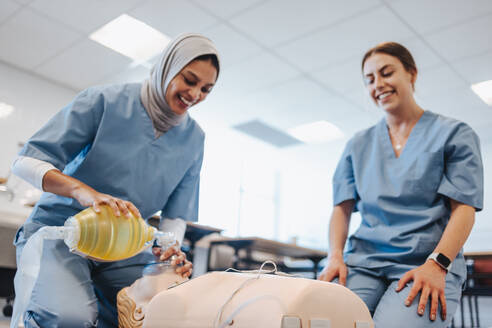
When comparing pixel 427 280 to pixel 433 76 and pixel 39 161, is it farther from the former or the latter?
pixel 433 76

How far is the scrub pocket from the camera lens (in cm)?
132

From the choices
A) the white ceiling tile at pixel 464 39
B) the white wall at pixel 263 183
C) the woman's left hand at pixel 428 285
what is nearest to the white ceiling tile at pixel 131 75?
the white wall at pixel 263 183

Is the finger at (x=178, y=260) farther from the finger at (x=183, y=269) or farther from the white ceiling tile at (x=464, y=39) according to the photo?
the white ceiling tile at (x=464, y=39)

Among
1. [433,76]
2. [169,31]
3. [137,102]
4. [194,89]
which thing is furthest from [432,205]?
[433,76]

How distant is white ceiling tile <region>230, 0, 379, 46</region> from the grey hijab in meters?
2.00

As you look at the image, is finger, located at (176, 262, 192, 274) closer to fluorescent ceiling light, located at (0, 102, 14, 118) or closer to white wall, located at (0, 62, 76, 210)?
white wall, located at (0, 62, 76, 210)

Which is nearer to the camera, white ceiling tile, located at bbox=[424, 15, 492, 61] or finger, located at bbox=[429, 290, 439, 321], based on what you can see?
finger, located at bbox=[429, 290, 439, 321]

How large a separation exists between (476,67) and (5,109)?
4.55 meters

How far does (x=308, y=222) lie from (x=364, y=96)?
131 inches

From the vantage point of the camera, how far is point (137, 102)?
136 cm

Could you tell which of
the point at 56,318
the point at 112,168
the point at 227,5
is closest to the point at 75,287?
the point at 56,318

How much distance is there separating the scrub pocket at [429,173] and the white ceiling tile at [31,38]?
333 cm

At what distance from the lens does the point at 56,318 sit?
100cm

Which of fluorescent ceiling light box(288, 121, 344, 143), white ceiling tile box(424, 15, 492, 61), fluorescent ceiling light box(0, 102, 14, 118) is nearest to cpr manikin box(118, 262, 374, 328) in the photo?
white ceiling tile box(424, 15, 492, 61)
